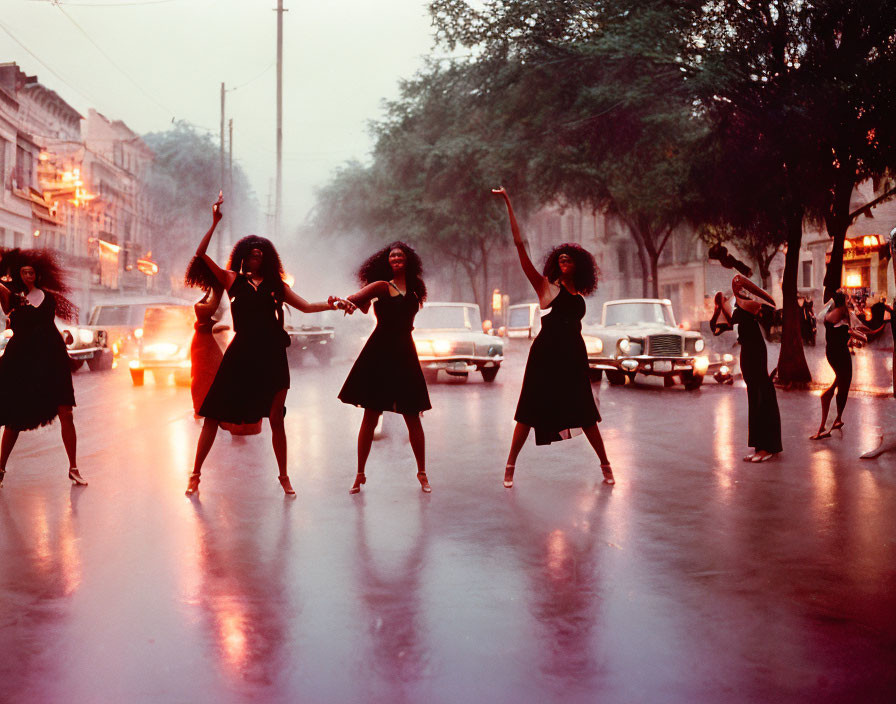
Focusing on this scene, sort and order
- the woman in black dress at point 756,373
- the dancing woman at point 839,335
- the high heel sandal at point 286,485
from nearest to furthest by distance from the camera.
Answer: the high heel sandal at point 286,485 → the woman in black dress at point 756,373 → the dancing woman at point 839,335

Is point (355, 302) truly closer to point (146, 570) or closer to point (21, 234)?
point (146, 570)

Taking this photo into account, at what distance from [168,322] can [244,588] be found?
18.3 meters

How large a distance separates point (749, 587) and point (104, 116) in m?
74.6

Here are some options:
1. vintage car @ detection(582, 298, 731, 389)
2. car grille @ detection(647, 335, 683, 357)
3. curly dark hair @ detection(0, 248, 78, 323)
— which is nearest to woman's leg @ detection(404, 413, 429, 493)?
curly dark hair @ detection(0, 248, 78, 323)

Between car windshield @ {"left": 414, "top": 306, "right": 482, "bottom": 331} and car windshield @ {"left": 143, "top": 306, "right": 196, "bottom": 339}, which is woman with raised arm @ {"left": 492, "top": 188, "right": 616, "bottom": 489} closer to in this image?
car windshield @ {"left": 414, "top": 306, "right": 482, "bottom": 331}

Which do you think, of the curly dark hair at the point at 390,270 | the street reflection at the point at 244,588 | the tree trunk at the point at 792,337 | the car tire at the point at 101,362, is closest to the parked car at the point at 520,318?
the car tire at the point at 101,362

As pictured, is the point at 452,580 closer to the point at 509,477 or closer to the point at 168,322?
the point at 509,477

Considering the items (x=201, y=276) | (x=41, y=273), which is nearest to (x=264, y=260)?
(x=201, y=276)

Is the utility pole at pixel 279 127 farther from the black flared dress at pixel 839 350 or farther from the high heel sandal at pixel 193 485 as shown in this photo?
the high heel sandal at pixel 193 485

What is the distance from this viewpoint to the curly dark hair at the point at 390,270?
27.5ft

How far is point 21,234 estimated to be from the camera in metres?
45.2

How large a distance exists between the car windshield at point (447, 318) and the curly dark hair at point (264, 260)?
14.5 metres

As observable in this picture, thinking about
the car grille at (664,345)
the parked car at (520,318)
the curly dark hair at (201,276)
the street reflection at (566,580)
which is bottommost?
the street reflection at (566,580)

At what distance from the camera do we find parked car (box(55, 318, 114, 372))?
2500 cm
